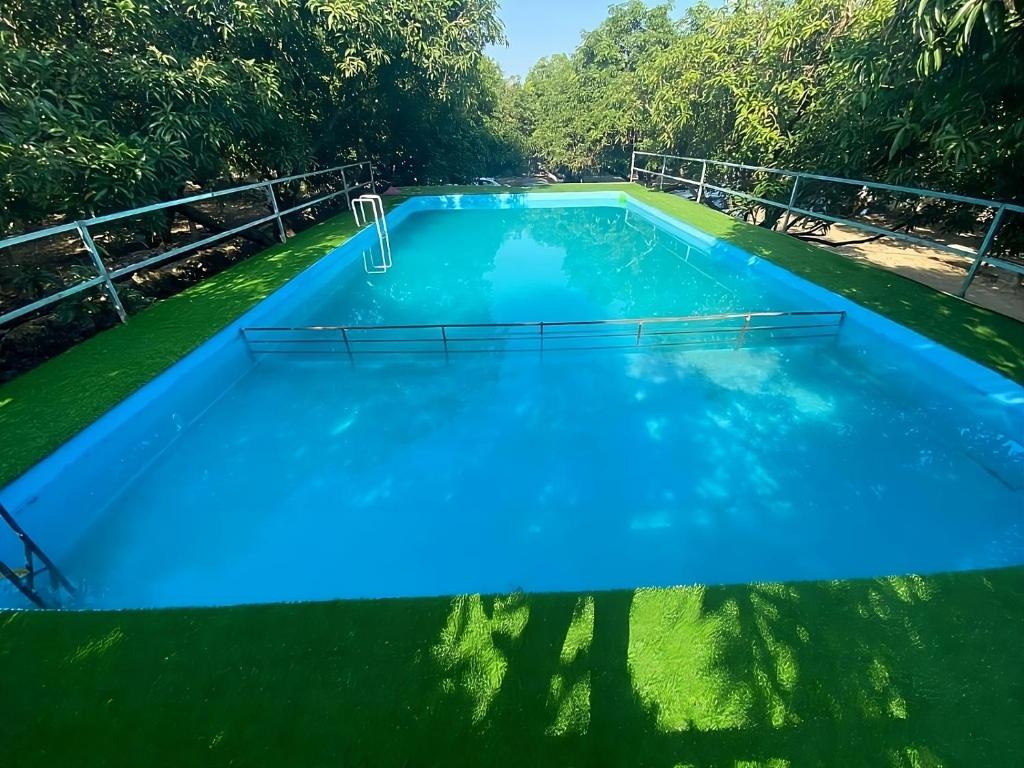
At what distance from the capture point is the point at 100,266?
4.28m

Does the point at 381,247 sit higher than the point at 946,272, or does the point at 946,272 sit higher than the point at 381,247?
the point at 381,247

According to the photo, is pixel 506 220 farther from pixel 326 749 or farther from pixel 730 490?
pixel 326 749

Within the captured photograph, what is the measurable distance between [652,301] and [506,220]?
6007 mm

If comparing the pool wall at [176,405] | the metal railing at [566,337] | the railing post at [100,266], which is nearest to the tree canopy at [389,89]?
the railing post at [100,266]

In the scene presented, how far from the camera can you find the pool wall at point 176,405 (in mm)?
2611

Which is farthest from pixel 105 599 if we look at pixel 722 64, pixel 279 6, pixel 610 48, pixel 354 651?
pixel 610 48

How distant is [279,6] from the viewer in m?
7.44

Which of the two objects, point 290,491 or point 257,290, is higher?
point 257,290

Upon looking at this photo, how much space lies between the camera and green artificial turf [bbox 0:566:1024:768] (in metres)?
1.41

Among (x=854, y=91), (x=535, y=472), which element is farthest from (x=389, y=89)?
(x=535, y=472)

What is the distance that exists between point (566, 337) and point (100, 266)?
4.70m

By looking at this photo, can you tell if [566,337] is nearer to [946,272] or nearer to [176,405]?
[176,405]

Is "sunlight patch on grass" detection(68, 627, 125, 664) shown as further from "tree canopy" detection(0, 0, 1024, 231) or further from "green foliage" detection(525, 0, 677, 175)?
"green foliage" detection(525, 0, 677, 175)

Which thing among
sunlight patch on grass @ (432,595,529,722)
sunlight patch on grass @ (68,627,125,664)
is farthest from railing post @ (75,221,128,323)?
sunlight patch on grass @ (432,595,529,722)
